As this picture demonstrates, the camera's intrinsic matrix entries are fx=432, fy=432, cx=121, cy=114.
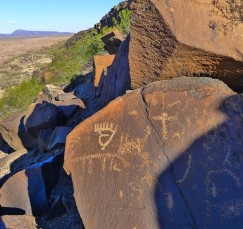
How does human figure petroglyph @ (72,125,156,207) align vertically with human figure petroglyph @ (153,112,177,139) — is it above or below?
below

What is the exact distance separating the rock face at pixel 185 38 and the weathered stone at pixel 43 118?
2.54 m

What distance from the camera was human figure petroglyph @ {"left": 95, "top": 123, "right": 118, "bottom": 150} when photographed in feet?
11.3

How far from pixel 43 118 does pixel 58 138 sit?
1.05 meters

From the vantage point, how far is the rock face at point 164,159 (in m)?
3.04

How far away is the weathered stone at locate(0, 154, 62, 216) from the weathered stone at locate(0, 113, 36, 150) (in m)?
1.96

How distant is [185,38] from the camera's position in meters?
3.47

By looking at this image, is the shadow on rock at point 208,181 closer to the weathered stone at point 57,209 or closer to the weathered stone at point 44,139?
the weathered stone at point 57,209

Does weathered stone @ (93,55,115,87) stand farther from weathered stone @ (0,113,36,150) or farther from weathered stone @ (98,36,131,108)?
weathered stone @ (98,36,131,108)

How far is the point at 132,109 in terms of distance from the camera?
3.44m

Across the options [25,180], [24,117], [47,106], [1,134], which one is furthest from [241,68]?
[1,134]

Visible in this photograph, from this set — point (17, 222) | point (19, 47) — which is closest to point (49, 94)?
point (17, 222)

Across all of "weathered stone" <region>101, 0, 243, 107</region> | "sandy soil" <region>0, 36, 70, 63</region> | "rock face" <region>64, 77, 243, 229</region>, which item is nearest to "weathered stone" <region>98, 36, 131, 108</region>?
"weathered stone" <region>101, 0, 243, 107</region>

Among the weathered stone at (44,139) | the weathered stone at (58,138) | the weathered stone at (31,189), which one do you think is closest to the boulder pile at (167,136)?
the weathered stone at (31,189)

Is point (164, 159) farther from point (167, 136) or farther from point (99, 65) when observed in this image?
point (99, 65)
